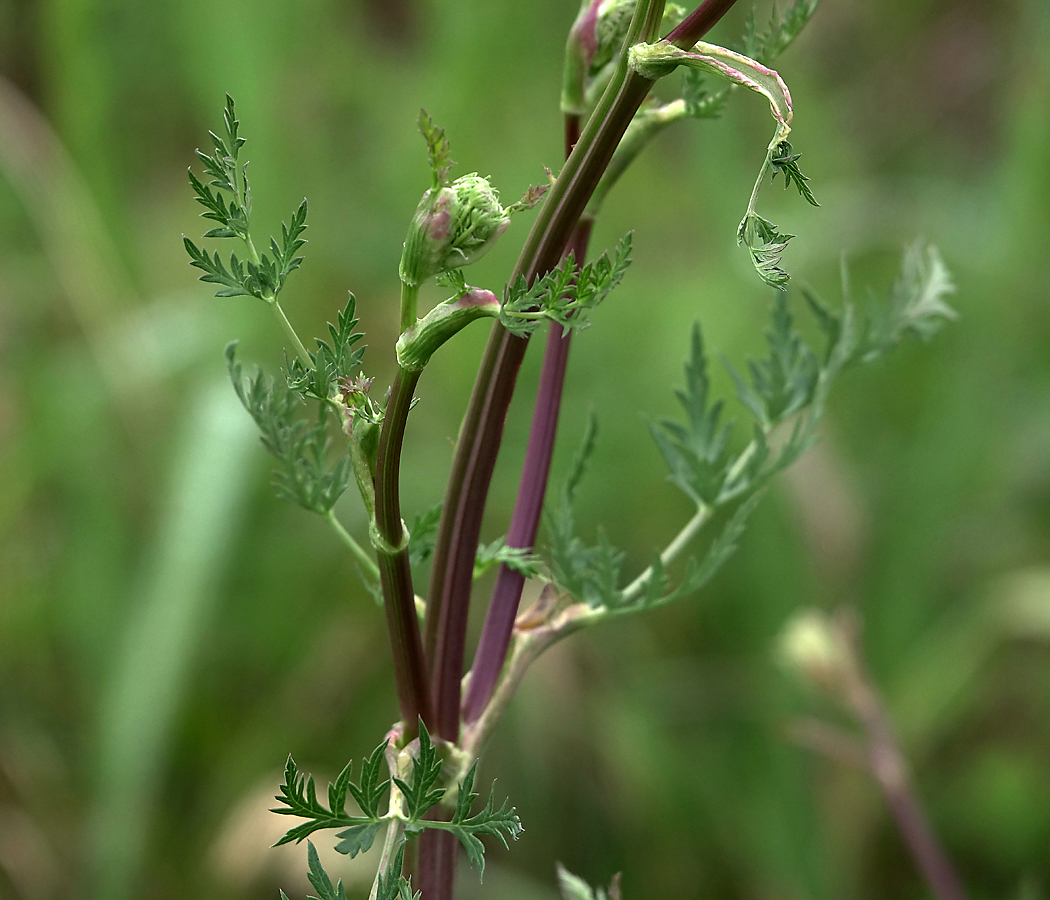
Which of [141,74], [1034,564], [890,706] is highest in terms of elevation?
[141,74]

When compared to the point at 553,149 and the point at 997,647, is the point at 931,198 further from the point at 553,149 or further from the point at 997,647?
the point at 997,647

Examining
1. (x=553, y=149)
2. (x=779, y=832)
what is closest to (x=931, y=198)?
(x=553, y=149)

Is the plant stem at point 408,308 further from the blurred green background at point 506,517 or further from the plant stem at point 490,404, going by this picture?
the blurred green background at point 506,517

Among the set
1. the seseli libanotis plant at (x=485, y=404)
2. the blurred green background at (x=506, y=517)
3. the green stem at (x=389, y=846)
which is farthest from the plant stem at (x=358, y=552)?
the blurred green background at (x=506, y=517)

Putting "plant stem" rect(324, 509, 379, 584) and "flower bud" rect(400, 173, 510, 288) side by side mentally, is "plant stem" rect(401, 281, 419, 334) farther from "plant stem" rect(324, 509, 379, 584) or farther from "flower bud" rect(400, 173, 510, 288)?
"plant stem" rect(324, 509, 379, 584)

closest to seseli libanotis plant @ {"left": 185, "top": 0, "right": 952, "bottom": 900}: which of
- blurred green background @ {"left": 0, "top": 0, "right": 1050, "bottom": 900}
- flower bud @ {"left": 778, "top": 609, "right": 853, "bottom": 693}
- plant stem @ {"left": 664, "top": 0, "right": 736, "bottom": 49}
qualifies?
plant stem @ {"left": 664, "top": 0, "right": 736, "bottom": 49}

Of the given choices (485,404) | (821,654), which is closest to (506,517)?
(821,654)
